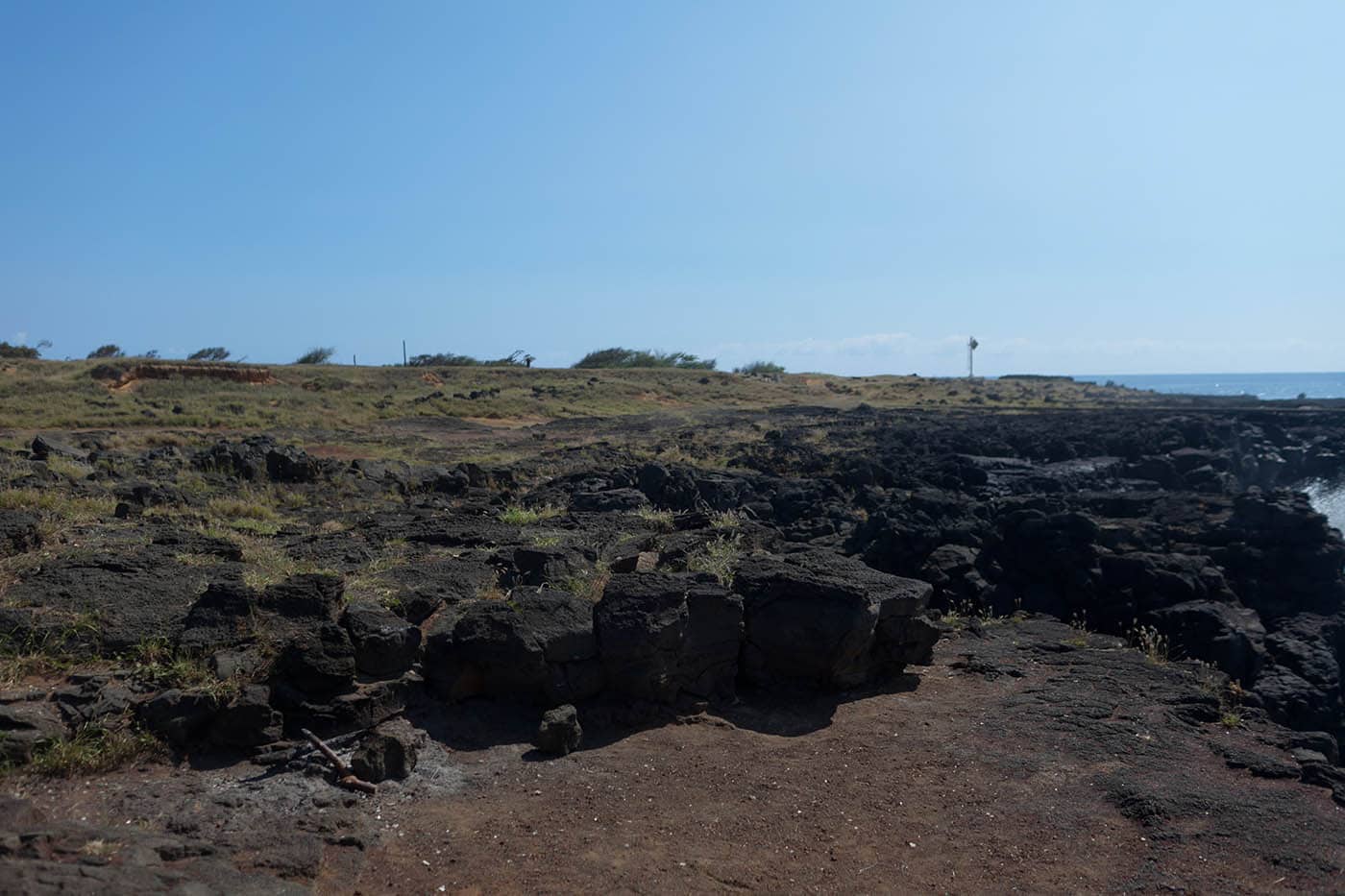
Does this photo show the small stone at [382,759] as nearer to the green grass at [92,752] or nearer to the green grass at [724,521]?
the green grass at [92,752]

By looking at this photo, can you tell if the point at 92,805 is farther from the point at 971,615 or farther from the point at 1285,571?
the point at 1285,571

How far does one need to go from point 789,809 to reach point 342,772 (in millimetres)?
2813

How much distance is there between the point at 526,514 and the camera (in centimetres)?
1344

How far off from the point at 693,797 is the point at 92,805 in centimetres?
349

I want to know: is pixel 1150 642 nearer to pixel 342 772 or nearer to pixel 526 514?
pixel 342 772

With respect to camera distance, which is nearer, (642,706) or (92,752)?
(92,752)

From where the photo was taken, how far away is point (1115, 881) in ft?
17.3

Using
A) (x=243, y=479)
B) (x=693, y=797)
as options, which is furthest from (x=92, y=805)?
(x=243, y=479)

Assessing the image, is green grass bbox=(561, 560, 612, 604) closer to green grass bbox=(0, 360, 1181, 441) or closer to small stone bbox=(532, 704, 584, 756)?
small stone bbox=(532, 704, 584, 756)

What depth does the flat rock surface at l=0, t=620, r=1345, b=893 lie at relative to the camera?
5219 mm

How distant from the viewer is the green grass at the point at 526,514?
42.8ft

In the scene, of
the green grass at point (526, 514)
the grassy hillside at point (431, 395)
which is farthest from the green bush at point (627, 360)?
the green grass at point (526, 514)

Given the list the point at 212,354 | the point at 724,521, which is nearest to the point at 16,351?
the point at 212,354

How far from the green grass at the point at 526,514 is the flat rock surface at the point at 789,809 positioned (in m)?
5.89
